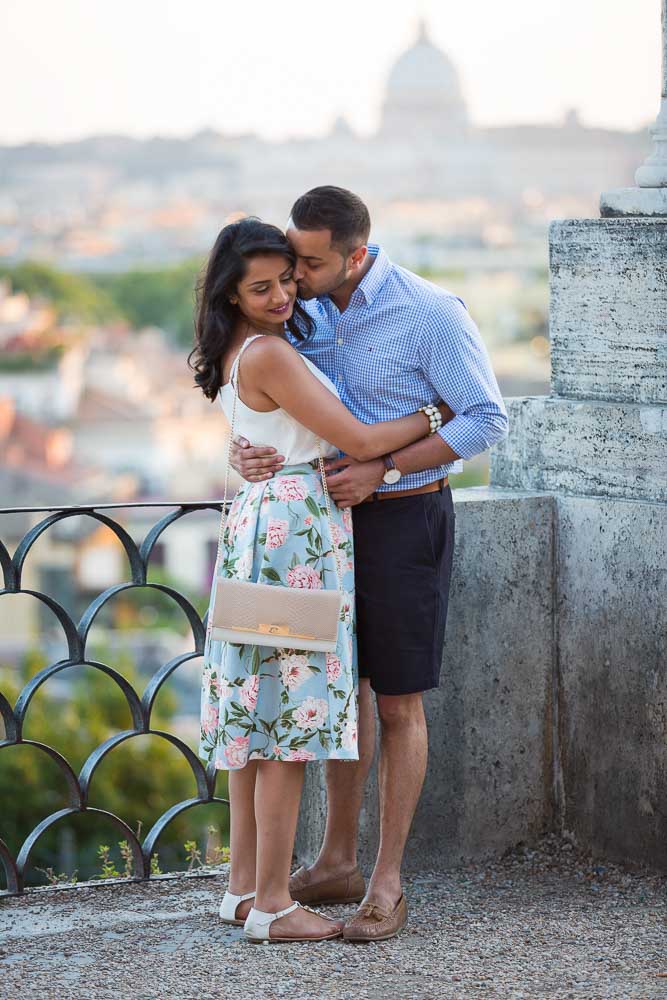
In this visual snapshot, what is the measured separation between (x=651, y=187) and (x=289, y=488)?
1.12m

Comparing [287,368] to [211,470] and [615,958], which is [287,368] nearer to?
[615,958]

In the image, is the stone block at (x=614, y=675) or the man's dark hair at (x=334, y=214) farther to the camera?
the stone block at (x=614, y=675)

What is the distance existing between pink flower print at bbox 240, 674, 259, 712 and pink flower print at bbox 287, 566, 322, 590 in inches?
7.2

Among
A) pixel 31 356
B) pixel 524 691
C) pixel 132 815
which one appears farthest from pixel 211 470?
pixel 524 691

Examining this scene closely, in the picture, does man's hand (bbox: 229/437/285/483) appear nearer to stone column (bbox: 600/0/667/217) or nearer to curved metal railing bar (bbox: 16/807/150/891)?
curved metal railing bar (bbox: 16/807/150/891)

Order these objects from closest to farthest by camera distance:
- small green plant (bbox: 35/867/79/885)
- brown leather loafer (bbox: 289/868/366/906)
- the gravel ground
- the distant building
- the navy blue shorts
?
1. the gravel ground
2. the navy blue shorts
3. brown leather loafer (bbox: 289/868/366/906)
4. small green plant (bbox: 35/867/79/885)
5. the distant building

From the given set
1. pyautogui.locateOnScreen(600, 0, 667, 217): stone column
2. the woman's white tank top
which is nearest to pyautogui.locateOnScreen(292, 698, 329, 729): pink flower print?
the woman's white tank top

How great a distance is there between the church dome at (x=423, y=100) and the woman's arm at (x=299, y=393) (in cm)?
13366

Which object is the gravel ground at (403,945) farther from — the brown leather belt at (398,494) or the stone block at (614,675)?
the brown leather belt at (398,494)

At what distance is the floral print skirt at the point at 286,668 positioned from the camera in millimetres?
2645

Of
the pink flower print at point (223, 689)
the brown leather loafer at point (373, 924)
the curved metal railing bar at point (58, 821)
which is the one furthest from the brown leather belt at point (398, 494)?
the curved metal railing bar at point (58, 821)

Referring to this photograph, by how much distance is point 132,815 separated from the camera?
18969 millimetres

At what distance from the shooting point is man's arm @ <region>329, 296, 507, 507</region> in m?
2.68

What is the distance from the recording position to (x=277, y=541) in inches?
104
